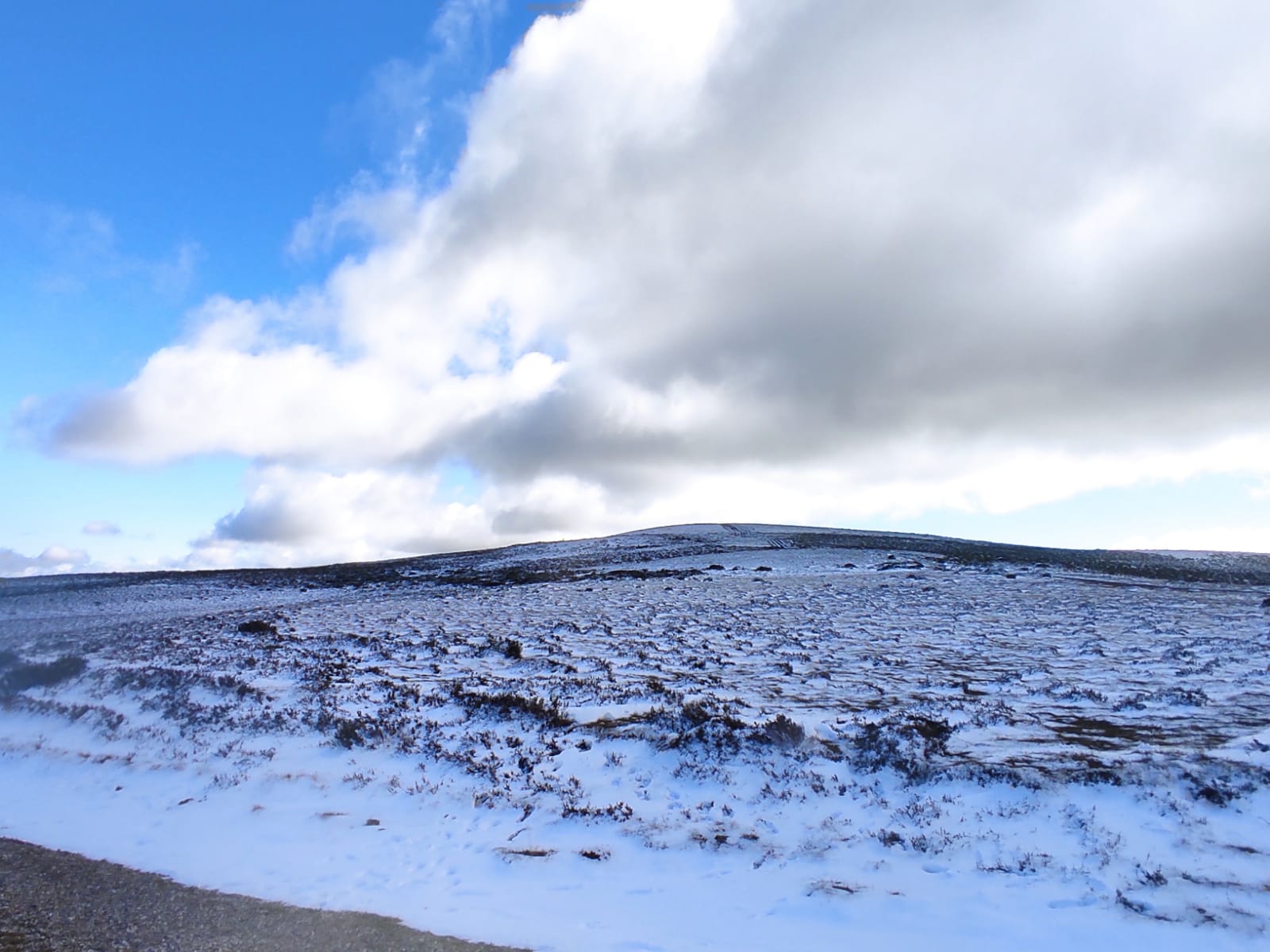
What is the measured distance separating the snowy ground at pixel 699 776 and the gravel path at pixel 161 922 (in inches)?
16.0

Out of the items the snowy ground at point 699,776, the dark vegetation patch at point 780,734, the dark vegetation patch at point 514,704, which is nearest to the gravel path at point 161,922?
the snowy ground at point 699,776

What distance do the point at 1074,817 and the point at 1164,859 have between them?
41.4 inches

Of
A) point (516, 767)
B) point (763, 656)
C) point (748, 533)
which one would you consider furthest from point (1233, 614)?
point (748, 533)

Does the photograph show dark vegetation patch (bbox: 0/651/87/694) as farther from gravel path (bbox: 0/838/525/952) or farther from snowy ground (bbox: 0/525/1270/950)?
gravel path (bbox: 0/838/525/952)

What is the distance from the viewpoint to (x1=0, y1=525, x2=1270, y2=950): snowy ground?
786 centimetres

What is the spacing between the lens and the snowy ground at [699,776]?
786 centimetres

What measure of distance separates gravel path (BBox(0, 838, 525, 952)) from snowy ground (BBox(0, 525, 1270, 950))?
408mm

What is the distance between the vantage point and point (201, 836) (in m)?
11.0

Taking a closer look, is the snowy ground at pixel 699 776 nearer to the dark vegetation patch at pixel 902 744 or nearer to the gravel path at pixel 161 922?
the dark vegetation patch at pixel 902 744

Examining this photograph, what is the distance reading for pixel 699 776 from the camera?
36.9ft

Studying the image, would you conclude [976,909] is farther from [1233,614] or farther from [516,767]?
[1233,614]

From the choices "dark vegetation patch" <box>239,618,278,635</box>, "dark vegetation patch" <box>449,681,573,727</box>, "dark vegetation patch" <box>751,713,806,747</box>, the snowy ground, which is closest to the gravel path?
the snowy ground

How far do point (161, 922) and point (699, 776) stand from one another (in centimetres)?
705

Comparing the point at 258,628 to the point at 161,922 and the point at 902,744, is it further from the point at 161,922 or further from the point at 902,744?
the point at 902,744
